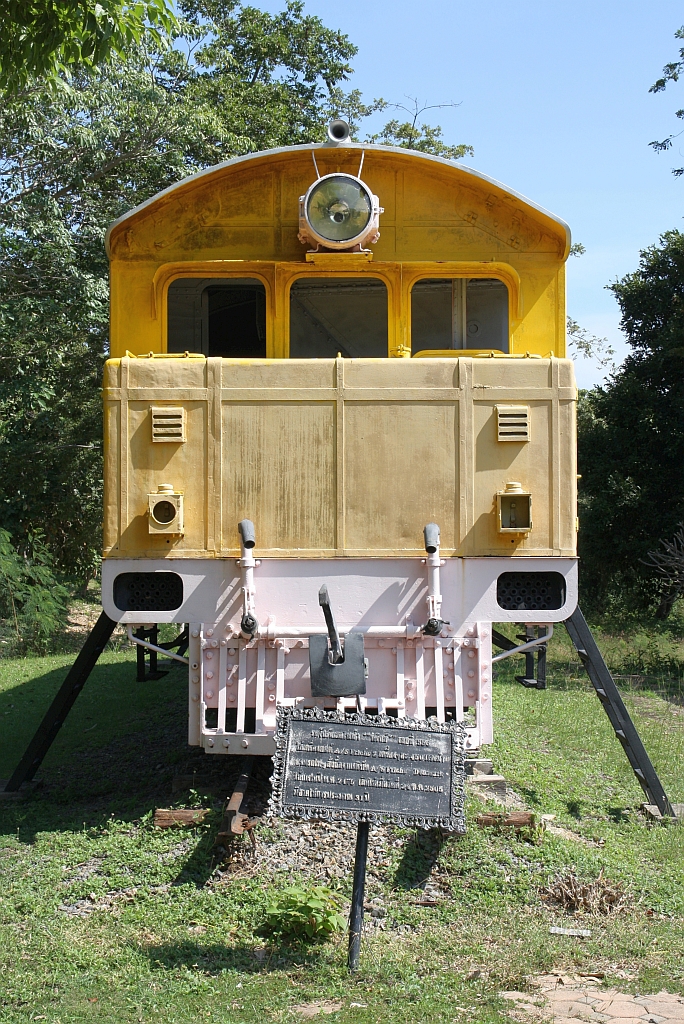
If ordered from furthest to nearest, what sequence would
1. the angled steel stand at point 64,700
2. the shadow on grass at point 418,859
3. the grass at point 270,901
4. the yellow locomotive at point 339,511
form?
1. the angled steel stand at point 64,700
2. the yellow locomotive at point 339,511
3. the shadow on grass at point 418,859
4. the grass at point 270,901

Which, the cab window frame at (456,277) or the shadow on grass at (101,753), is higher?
the cab window frame at (456,277)

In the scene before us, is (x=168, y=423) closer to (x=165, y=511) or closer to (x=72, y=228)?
(x=165, y=511)

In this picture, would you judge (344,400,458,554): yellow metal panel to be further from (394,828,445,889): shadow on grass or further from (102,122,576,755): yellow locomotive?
(394,828,445,889): shadow on grass

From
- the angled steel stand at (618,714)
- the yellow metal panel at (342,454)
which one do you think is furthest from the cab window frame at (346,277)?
the angled steel stand at (618,714)

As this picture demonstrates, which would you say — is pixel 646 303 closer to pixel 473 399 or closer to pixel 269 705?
pixel 473 399

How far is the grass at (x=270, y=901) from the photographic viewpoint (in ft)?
13.2

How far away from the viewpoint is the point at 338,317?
6.71m

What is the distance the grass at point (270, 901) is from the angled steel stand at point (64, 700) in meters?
0.22

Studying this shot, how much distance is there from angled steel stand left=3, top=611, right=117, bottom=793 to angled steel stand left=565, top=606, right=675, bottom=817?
10.4 feet

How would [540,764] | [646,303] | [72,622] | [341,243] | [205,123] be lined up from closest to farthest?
1. [341,243]
2. [540,764]
3. [205,123]
4. [646,303]
5. [72,622]

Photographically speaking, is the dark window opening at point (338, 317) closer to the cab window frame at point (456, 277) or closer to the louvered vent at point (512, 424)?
the cab window frame at point (456, 277)

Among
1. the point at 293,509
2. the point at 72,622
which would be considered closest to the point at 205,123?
the point at 72,622

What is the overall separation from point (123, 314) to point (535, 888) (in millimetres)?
4100

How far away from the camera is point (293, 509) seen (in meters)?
5.62
